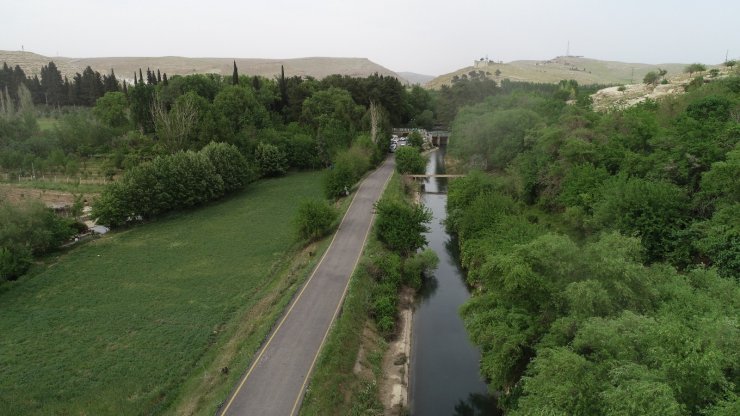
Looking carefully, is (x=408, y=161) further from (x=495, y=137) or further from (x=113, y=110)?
(x=113, y=110)

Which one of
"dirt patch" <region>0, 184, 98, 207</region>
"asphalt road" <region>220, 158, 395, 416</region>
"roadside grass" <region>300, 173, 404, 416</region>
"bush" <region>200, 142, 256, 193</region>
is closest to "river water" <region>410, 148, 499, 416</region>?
"roadside grass" <region>300, 173, 404, 416</region>

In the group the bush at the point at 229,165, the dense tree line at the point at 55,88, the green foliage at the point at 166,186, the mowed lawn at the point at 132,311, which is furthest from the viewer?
the dense tree line at the point at 55,88

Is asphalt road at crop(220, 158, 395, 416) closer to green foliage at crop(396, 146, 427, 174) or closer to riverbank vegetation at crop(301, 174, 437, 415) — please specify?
riverbank vegetation at crop(301, 174, 437, 415)

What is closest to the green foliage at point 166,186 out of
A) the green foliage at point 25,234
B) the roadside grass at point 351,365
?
the green foliage at point 25,234

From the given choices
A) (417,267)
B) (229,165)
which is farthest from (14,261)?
(417,267)

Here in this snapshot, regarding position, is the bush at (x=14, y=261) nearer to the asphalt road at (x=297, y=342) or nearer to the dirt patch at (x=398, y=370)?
the asphalt road at (x=297, y=342)

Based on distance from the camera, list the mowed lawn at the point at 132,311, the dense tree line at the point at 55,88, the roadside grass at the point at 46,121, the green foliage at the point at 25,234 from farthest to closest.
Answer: the dense tree line at the point at 55,88, the roadside grass at the point at 46,121, the green foliage at the point at 25,234, the mowed lawn at the point at 132,311
